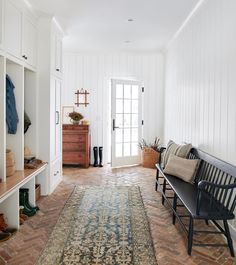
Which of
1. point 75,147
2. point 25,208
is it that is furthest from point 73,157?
point 25,208

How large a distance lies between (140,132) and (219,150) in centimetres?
390

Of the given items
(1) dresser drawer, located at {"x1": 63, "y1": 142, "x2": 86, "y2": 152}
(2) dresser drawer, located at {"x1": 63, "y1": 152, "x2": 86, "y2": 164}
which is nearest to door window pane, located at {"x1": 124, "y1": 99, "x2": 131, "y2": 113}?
(1) dresser drawer, located at {"x1": 63, "y1": 142, "x2": 86, "y2": 152}

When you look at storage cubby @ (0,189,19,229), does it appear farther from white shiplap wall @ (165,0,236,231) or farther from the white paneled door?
the white paneled door

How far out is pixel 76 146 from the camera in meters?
6.59

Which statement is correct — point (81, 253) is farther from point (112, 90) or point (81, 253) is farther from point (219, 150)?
point (112, 90)

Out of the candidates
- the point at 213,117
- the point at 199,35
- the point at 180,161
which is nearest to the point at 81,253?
the point at 180,161

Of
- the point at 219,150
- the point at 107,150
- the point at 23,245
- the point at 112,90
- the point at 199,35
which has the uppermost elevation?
the point at 199,35

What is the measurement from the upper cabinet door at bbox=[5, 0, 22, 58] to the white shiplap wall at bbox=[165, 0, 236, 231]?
237 centimetres

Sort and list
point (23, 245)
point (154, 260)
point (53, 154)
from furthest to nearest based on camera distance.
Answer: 1. point (53, 154)
2. point (23, 245)
3. point (154, 260)

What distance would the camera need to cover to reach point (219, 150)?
3.19m

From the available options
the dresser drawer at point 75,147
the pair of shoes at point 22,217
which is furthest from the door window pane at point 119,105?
the pair of shoes at point 22,217

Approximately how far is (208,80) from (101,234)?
7.36ft

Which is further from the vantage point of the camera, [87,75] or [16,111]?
[87,75]

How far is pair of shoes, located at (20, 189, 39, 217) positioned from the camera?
139 inches
